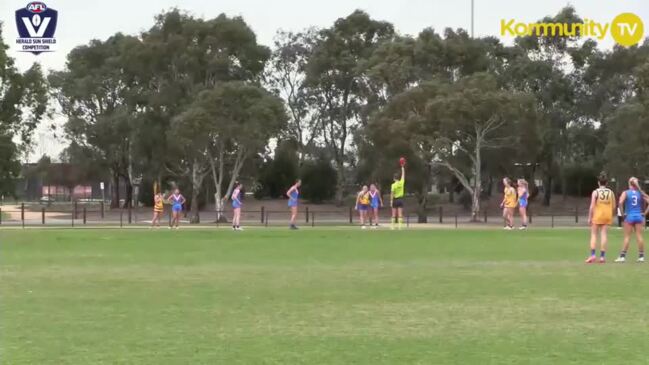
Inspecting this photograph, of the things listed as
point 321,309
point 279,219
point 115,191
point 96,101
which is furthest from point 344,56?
point 321,309

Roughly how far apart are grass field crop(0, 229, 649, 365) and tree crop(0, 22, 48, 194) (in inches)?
1235

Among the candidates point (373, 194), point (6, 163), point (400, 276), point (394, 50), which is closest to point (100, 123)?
point (6, 163)

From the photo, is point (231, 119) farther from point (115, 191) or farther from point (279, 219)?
point (115, 191)

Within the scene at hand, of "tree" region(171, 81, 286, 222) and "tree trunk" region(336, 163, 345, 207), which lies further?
"tree trunk" region(336, 163, 345, 207)

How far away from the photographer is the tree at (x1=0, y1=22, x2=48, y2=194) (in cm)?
4728

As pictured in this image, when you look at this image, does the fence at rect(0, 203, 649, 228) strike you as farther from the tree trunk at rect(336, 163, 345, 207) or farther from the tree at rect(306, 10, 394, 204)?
the tree at rect(306, 10, 394, 204)

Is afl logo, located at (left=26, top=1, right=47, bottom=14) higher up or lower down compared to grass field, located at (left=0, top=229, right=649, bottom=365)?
higher up

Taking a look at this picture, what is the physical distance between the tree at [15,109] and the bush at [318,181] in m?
24.4

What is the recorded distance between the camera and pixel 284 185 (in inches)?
2837

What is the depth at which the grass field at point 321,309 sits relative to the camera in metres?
7.40

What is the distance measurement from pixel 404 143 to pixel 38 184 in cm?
6486

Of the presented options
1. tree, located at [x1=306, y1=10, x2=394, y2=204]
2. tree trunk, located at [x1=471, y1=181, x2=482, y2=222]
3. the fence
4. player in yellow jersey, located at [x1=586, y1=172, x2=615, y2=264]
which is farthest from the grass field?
tree, located at [x1=306, y1=10, x2=394, y2=204]

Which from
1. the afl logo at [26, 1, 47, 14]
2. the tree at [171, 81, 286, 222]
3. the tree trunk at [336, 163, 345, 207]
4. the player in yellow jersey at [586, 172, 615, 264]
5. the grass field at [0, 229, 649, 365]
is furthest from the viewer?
the tree trunk at [336, 163, 345, 207]

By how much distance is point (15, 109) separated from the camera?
50562 millimetres
